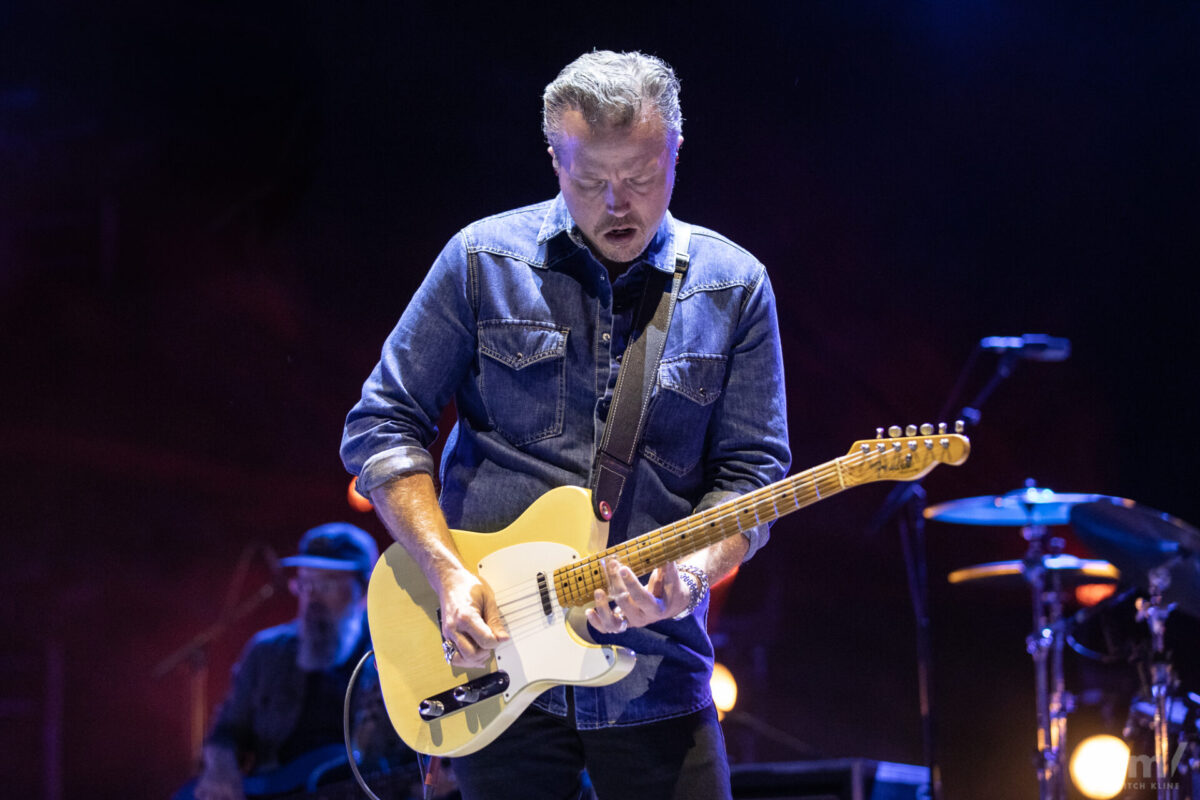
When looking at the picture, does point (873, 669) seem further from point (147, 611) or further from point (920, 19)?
point (147, 611)

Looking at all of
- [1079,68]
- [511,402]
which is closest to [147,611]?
[511,402]

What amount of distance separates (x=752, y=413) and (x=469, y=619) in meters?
0.83

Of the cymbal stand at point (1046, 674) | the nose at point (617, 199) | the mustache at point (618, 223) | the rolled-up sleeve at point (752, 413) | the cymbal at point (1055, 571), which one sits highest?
the nose at point (617, 199)

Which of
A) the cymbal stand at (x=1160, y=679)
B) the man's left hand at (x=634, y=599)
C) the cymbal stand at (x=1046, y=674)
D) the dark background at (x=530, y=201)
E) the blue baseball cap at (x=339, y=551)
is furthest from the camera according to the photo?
the blue baseball cap at (x=339, y=551)

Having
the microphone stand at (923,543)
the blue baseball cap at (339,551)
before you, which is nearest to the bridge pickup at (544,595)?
the microphone stand at (923,543)

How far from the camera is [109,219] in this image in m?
6.49

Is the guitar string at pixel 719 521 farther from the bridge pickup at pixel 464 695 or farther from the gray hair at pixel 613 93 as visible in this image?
the gray hair at pixel 613 93

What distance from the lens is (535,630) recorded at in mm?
2439

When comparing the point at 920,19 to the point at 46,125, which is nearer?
the point at 920,19

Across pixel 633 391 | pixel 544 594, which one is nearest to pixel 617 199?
pixel 633 391

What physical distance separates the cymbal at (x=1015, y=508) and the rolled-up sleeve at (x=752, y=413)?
8.66 feet

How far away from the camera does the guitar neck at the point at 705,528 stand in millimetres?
2393

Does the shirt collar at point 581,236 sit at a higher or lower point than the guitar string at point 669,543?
higher

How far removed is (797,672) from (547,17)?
3972mm
